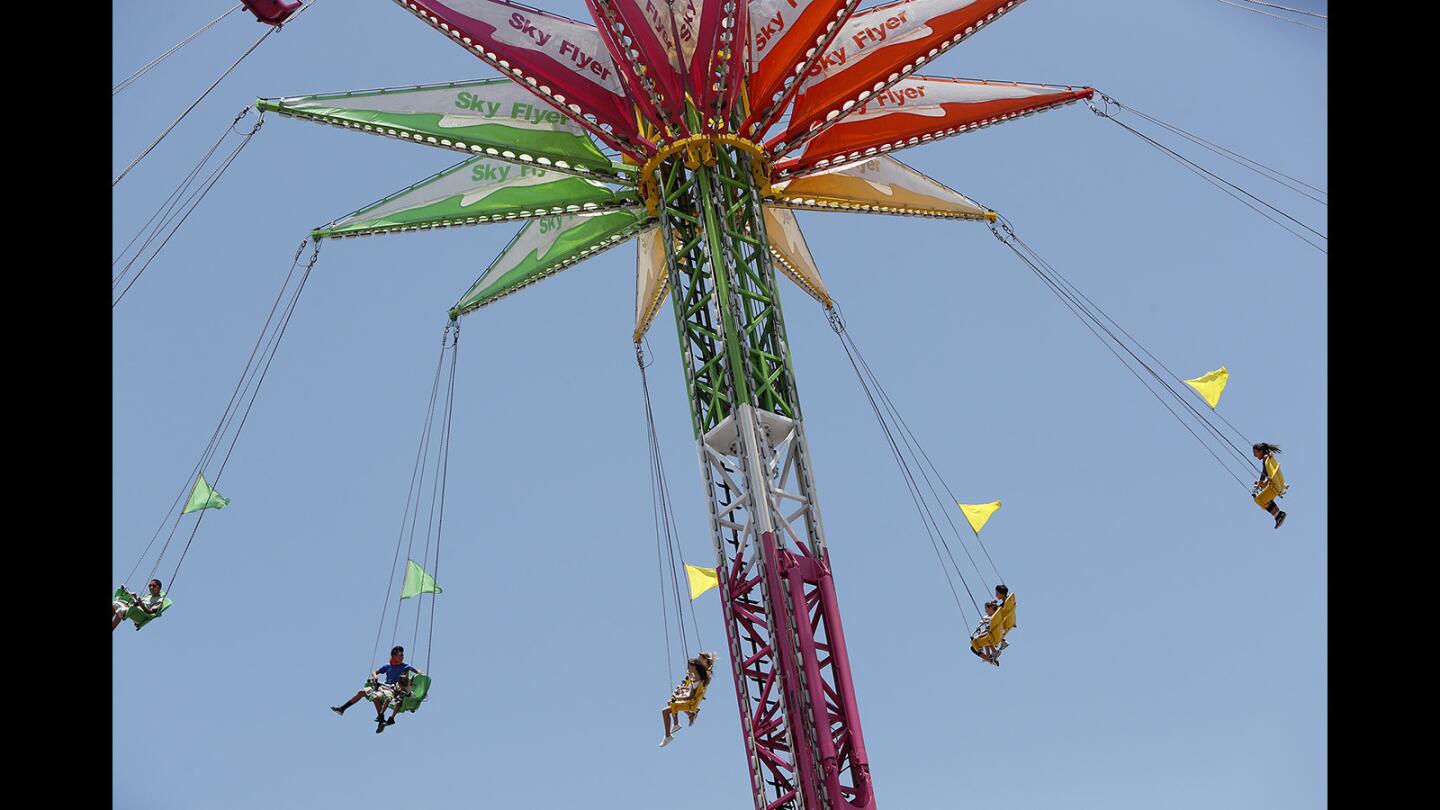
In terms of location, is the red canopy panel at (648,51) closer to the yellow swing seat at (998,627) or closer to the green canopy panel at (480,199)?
the green canopy panel at (480,199)

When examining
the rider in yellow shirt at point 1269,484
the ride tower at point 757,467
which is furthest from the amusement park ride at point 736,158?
the rider in yellow shirt at point 1269,484

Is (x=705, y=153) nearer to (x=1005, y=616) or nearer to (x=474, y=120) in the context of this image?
(x=474, y=120)

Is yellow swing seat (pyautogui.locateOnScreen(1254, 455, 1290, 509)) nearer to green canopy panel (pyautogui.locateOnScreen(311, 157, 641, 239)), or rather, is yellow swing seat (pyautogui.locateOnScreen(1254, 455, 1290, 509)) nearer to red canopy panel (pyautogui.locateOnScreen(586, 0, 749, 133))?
→ red canopy panel (pyautogui.locateOnScreen(586, 0, 749, 133))

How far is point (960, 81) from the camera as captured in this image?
57.7 ft

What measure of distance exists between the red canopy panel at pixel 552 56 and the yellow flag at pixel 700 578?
519 cm

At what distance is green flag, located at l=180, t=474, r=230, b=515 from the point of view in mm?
15375

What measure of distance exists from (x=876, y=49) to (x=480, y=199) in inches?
215

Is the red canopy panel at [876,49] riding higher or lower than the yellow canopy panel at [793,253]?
lower

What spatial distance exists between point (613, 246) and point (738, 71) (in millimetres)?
3619

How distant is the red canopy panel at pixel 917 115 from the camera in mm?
16969

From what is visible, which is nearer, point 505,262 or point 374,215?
point 374,215
